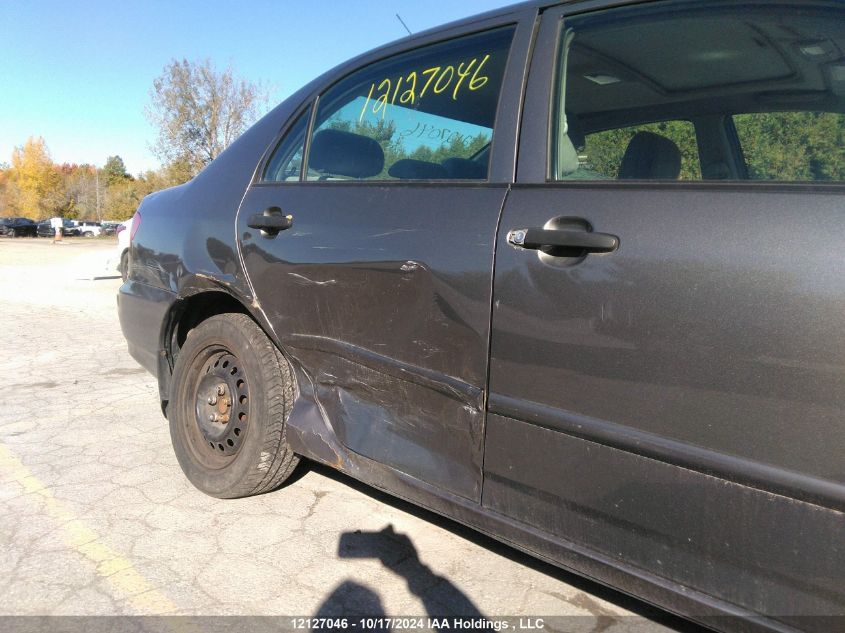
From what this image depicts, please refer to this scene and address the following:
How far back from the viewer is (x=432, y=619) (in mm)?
2184

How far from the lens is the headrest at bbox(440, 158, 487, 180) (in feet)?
6.88

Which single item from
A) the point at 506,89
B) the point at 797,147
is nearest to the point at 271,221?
the point at 506,89

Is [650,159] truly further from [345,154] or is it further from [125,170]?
[125,170]

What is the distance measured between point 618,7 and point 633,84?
1.33 feet

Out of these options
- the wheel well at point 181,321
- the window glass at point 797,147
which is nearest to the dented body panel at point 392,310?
the wheel well at point 181,321

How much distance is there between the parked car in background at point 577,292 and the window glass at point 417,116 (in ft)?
0.04

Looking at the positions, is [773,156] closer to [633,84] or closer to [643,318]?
[643,318]

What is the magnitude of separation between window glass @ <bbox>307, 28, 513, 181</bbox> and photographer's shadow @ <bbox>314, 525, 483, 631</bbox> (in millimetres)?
1429

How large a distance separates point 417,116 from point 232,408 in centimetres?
145

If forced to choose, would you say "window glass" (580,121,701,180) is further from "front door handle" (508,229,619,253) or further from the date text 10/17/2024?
the date text 10/17/2024

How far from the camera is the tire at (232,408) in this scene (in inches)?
107

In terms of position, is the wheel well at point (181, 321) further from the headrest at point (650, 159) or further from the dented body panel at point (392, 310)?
the headrest at point (650, 159)

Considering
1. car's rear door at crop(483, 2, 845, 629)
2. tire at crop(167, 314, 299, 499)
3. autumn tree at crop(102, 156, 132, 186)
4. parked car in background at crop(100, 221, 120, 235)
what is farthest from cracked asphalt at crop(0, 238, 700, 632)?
autumn tree at crop(102, 156, 132, 186)

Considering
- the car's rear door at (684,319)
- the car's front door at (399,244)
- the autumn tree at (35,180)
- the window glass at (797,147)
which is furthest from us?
the autumn tree at (35,180)
